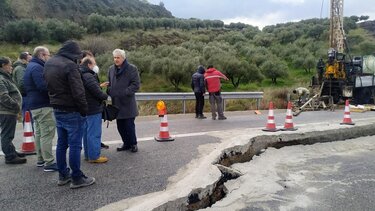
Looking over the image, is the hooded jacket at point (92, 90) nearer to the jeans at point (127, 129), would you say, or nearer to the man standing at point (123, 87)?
the man standing at point (123, 87)

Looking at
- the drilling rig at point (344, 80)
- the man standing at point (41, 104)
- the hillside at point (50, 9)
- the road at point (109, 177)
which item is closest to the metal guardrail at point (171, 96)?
the drilling rig at point (344, 80)

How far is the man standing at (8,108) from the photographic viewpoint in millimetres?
5996

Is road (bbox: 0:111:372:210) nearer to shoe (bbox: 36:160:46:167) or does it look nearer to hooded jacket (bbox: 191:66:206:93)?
shoe (bbox: 36:160:46:167)

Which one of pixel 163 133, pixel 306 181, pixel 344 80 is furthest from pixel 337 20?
pixel 306 181

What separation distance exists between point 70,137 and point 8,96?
1.81 metres

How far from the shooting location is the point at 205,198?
187 inches

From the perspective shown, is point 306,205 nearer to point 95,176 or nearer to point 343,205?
point 343,205

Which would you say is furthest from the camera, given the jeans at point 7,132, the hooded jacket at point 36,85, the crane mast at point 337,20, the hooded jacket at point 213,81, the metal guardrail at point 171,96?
the crane mast at point 337,20

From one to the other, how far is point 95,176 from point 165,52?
34666mm

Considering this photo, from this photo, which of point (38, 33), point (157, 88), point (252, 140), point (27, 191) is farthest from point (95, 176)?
point (38, 33)

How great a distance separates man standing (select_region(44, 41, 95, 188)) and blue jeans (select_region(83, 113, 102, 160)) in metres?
1.06

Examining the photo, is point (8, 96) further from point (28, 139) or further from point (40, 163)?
point (28, 139)

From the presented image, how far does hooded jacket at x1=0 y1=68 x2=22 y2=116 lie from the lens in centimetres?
598

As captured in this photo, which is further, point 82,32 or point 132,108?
point 82,32
